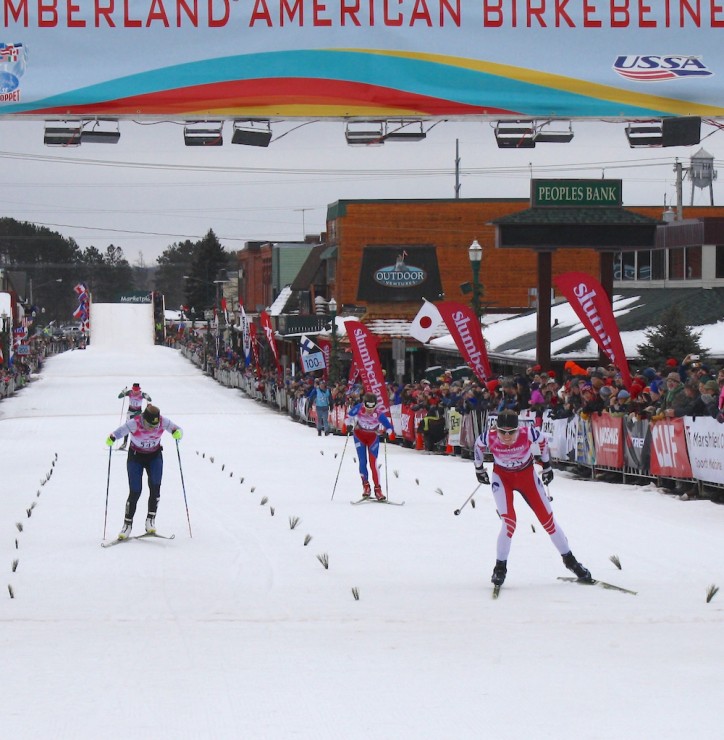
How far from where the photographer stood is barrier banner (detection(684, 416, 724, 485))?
59.2 ft

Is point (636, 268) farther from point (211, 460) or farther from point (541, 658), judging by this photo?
point (541, 658)

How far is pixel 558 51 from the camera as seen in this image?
1343 centimetres

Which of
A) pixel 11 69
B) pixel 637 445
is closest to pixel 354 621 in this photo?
pixel 11 69

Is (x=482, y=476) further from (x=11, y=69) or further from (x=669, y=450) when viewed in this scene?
A: (x=669, y=450)

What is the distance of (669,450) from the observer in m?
19.8

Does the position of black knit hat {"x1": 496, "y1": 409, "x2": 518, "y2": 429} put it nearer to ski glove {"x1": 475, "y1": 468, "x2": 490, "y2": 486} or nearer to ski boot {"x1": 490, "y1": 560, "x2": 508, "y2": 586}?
ski glove {"x1": 475, "y1": 468, "x2": 490, "y2": 486}

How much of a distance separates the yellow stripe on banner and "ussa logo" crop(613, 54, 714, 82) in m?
0.19

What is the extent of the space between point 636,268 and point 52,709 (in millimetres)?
43585

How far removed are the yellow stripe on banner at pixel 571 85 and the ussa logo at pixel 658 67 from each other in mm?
188

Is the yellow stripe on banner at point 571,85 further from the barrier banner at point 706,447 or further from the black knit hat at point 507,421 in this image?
the barrier banner at point 706,447

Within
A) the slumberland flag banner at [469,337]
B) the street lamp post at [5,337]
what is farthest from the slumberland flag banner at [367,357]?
the street lamp post at [5,337]

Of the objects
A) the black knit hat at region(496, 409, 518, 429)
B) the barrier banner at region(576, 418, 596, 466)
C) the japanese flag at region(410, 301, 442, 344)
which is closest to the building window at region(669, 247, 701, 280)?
the japanese flag at region(410, 301, 442, 344)

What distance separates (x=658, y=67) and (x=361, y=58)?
9.88 feet

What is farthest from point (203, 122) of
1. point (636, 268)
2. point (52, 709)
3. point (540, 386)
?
point (636, 268)
